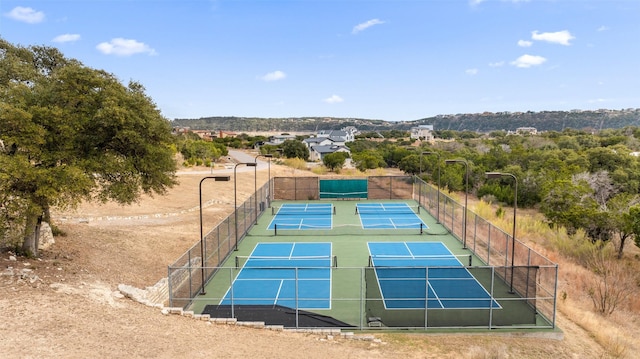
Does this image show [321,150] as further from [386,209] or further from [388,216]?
[388,216]

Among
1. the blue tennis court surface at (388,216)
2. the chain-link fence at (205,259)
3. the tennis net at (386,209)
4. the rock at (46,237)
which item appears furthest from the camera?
the tennis net at (386,209)

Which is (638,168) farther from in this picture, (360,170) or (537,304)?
(537,304)

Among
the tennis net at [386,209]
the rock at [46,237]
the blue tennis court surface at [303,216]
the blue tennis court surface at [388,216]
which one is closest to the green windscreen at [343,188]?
the blue tennis court surface at [303,216]

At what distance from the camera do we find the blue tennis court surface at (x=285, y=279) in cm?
1661

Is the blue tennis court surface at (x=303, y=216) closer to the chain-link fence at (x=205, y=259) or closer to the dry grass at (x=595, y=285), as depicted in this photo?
the chain-link fence at (x=205, y=259)

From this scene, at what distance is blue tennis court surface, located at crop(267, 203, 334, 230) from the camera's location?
103 feet

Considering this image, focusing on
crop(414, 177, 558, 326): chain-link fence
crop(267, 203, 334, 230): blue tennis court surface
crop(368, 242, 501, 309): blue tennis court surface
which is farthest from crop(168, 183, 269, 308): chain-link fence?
crop(414, 177, 558, 326): chain-link fence

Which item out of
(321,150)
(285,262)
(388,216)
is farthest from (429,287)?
(321,150)

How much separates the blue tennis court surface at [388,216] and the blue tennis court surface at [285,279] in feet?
21.7

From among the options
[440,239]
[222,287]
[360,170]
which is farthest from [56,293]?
[360,170]

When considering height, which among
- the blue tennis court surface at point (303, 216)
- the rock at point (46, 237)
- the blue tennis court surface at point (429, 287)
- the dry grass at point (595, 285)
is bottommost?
the dry grass at point (595, 285)

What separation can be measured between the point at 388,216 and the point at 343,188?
931cm

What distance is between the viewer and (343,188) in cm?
4347

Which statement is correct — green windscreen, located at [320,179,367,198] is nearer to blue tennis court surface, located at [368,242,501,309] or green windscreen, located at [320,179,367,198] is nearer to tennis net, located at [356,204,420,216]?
tennis net, located at [356,204,420,216]
